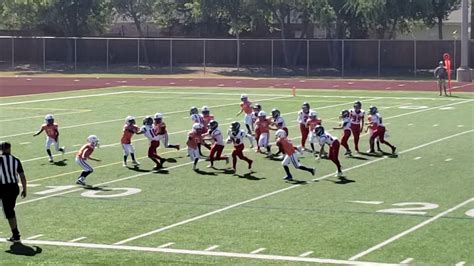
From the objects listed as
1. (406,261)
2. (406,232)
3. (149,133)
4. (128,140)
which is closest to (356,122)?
(149,133)

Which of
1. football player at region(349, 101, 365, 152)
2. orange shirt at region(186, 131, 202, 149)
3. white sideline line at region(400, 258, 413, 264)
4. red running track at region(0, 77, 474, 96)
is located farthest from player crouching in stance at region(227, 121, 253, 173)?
red running track at region(0, 77, 474, 96)

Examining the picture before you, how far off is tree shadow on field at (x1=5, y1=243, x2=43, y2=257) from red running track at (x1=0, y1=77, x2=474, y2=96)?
36.7m

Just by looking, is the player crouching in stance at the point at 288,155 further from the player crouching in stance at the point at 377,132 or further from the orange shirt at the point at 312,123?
the player crouching in stance at the point at 377,132

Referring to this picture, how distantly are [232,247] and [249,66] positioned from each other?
2318 inches

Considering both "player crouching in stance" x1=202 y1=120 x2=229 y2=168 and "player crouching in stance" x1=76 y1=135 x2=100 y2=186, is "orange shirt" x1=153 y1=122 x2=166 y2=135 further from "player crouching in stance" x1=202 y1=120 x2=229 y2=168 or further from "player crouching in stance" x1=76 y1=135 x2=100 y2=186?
"player crouching in stance" x1=76 y1=135 x2=100 y2=186

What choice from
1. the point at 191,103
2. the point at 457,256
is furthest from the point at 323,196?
the point at 191,103

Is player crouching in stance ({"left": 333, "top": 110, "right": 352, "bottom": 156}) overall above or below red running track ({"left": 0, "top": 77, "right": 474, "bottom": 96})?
above

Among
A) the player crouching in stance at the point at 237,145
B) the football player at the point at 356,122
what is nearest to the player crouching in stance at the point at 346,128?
the football player at the point at 356,122

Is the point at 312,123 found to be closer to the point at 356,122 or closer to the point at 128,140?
the point at 356,122

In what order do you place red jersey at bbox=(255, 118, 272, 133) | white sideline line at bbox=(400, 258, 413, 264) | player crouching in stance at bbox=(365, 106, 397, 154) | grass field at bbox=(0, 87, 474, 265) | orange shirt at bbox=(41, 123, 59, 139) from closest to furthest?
white sideline line at bbox=(400, 258, 413, 264), grass field at bbox=(0, 87, 474, 265), orange shirt at bbox=(41, 123, 59, 139), red jersey at bbox=(255, 118, 272, 133), player crouching in stance at bbox=(365, 106, 397, 154)

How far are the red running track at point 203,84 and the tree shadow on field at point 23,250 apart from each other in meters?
36.7

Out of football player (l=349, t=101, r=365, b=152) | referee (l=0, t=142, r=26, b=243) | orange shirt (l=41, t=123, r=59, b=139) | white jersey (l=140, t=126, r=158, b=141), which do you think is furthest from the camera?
football player (l=349, t=101, r=365, b=152)

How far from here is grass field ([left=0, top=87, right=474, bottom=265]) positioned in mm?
15531

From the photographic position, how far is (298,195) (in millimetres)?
20891
